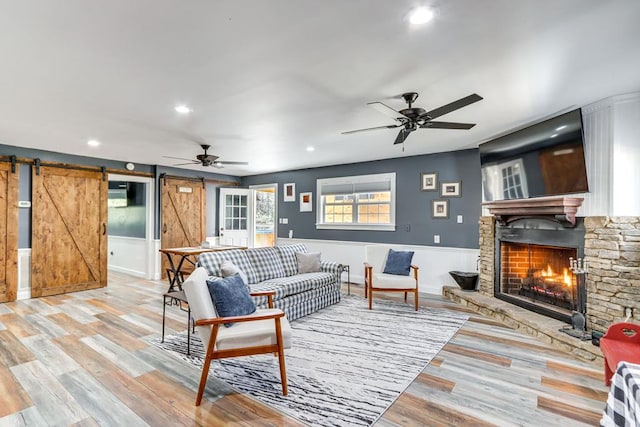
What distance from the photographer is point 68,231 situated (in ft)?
17.9

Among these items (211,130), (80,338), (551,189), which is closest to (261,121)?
(211,130)

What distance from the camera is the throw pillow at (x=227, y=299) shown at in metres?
2.41

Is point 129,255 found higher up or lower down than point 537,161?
lower down

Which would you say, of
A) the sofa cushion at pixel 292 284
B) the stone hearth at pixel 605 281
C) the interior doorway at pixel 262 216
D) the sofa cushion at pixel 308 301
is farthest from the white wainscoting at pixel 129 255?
the stone hearth at pixel 605 281

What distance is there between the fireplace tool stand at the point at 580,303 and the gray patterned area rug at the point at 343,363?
111 centimetres

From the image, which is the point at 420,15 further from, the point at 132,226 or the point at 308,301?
the point at 132,226

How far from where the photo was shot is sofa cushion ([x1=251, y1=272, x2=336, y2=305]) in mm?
3701

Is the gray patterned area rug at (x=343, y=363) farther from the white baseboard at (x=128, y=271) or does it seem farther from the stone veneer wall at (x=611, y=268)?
the white baseboard at (x=128, y=271)

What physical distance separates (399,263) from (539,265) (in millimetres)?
1756

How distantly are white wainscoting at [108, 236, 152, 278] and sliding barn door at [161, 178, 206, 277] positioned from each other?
48 cm

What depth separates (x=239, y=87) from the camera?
2723 mm

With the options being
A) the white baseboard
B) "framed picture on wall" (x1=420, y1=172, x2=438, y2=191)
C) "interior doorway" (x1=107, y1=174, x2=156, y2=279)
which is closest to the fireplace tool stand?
"framed picture on wall" (x1=420, y1=172, x2=438, y2=191)

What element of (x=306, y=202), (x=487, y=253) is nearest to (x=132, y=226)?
(x=306, y=202)

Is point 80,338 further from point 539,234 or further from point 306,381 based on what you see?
point 539,234
